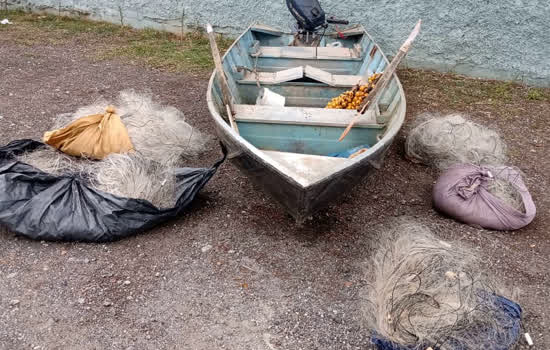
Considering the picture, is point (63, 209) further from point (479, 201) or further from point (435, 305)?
point (479, 201)

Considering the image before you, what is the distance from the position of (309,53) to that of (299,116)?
6.98ft

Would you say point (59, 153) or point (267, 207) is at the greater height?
Answer: point (59, 153)

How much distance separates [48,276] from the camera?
3.09m

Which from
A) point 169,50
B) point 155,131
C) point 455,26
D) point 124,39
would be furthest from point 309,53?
point 124,39

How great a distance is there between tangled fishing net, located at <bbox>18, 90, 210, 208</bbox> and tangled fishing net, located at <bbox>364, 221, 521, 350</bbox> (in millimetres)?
1809

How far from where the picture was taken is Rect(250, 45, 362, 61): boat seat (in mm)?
5797

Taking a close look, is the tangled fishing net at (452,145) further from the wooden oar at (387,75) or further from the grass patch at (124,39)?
the grass patch at (124,39)

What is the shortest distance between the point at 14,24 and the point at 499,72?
938 cm

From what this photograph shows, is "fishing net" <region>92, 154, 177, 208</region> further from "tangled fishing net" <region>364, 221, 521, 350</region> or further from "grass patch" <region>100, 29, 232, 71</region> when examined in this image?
"grass patch" <region>100, 29, 232, 71</region>

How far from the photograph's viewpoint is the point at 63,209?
10.6 ft

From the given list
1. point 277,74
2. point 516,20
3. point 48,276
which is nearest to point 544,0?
point 516,20

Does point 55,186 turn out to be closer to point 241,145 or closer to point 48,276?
point 48,276

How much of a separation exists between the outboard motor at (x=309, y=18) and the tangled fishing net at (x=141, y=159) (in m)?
2.59

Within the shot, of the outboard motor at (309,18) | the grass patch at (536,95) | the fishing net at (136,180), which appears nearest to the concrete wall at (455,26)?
the grass patch at (536,95)
